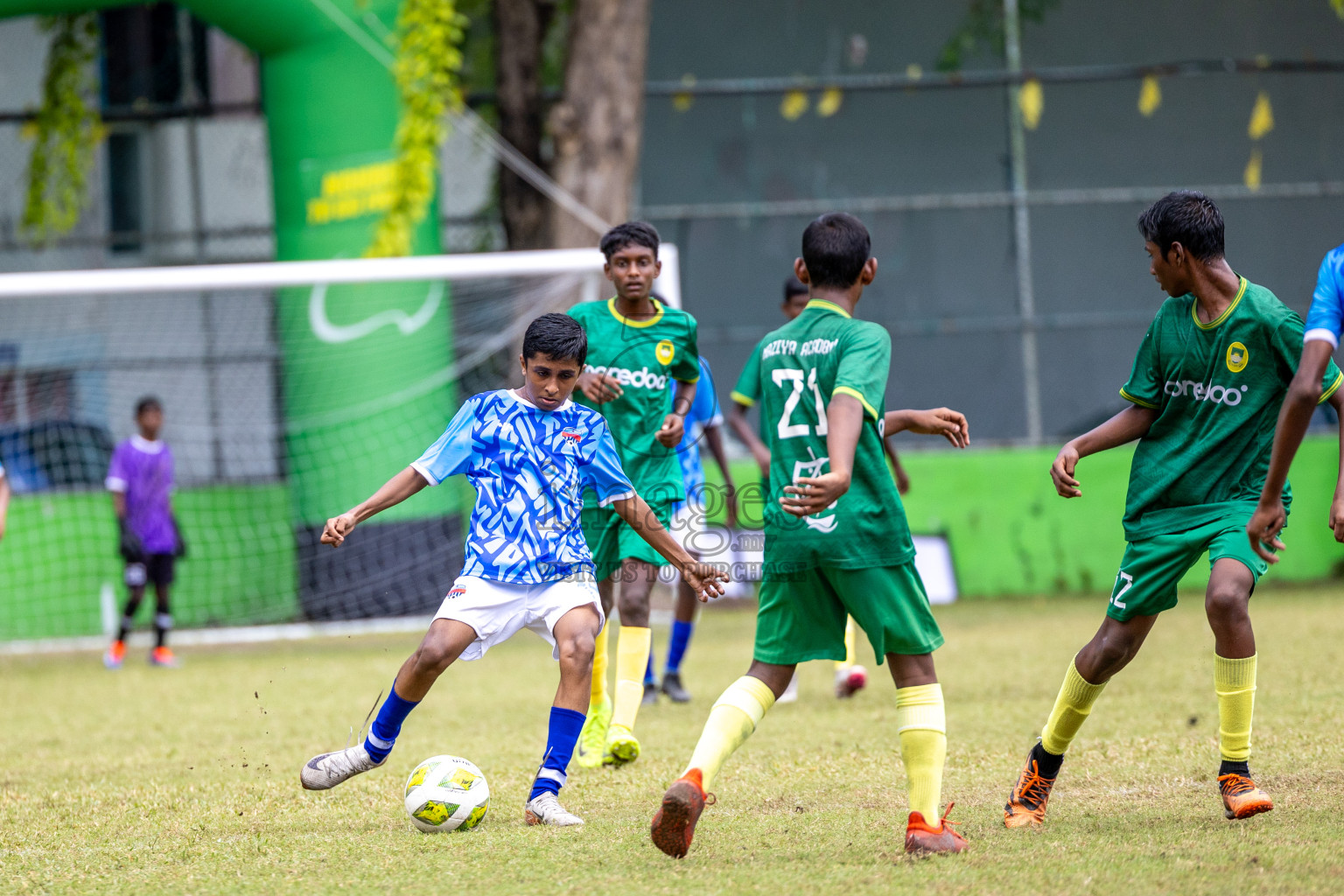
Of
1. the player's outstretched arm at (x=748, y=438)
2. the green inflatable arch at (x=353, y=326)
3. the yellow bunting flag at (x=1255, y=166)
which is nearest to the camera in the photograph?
the player's outstretched arm at (x=748, y=438)

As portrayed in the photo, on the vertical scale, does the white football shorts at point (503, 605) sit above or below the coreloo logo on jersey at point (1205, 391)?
below

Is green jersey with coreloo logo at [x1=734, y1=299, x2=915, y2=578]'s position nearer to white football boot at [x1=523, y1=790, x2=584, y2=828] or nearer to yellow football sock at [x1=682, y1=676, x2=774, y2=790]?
yellow football sock at [x1=682, y1=676, x2=774, y2=790]

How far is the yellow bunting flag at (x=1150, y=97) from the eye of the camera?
1388 cm

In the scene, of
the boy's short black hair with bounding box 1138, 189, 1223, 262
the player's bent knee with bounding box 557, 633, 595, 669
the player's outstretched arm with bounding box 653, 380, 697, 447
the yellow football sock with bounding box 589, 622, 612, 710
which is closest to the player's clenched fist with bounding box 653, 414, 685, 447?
the player's outstretched arm with bounding box 653, 380, 697, 447

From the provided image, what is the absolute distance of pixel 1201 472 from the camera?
3908 mm

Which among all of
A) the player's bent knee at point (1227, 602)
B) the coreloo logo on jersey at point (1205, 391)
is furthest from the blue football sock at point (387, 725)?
the coreloo logo on jersey at point (1205, 391)

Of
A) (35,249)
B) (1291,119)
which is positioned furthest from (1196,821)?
(35,249)

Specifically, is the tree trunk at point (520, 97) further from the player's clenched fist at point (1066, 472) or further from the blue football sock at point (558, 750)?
the player's clenched fist at point (1066, 472)

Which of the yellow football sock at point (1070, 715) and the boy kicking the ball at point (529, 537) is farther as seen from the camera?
the boy kicking the ball at point (529, 537)

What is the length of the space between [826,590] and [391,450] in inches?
313

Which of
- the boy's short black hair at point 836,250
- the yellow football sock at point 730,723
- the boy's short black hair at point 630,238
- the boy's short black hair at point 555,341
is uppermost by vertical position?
the boy's short black hair at point 630,238

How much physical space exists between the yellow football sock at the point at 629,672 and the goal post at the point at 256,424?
463 centimetres

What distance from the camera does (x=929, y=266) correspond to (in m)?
13.6

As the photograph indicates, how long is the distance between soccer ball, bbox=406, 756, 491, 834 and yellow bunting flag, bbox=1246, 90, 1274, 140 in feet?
40.7
